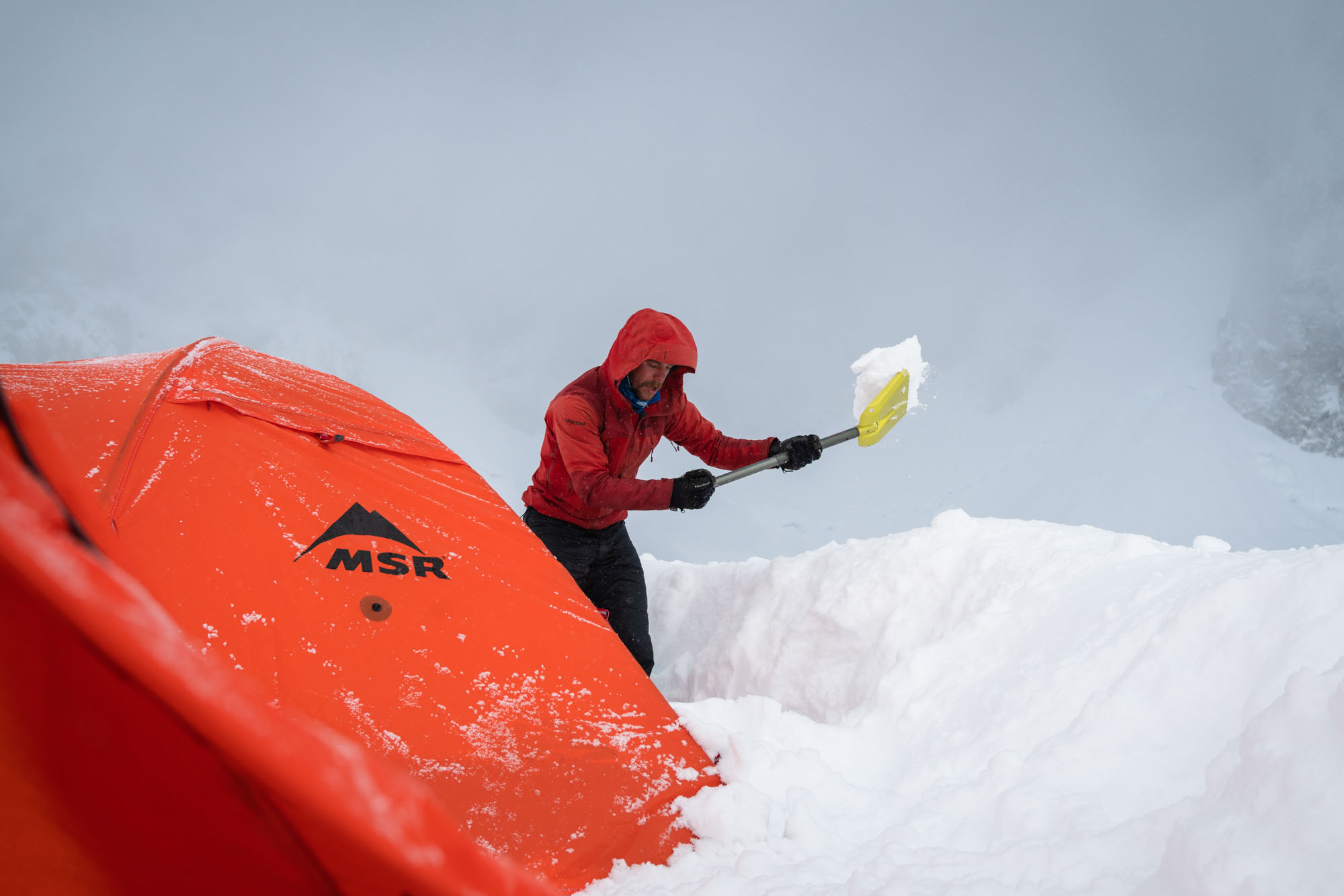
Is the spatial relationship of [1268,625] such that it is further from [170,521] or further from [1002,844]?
[170,521]

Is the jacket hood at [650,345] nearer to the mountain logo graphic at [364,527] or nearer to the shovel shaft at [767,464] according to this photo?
the shovel shaft at [767,464]

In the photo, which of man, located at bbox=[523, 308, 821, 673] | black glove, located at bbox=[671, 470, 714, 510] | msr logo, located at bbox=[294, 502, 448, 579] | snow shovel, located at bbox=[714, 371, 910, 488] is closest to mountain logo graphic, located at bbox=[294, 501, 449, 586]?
msr logo, located at bbox=[294, 502, 448, 579]

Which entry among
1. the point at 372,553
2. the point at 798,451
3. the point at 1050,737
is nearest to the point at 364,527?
the point at 372,553

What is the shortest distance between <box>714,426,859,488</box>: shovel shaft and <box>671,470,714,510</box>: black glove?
131 millimetres

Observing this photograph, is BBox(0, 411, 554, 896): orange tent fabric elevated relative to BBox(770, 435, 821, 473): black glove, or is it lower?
lower

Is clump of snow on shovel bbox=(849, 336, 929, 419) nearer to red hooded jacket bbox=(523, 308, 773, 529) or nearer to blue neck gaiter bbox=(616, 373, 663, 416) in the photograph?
red hooded jacket bbox=(523, 308, 773, 529)

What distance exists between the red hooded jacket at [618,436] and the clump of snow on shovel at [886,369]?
74cm

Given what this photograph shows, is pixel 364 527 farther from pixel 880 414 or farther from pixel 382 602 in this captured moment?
pixel 880 414

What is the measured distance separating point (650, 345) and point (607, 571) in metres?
0.98

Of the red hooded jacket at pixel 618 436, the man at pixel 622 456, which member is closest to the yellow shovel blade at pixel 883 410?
the man at pixel 622 456

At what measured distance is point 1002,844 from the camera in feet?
4.23

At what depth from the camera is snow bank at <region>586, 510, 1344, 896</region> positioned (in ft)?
3.40

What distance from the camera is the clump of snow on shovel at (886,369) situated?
3.59m

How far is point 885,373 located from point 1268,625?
2309 mm
